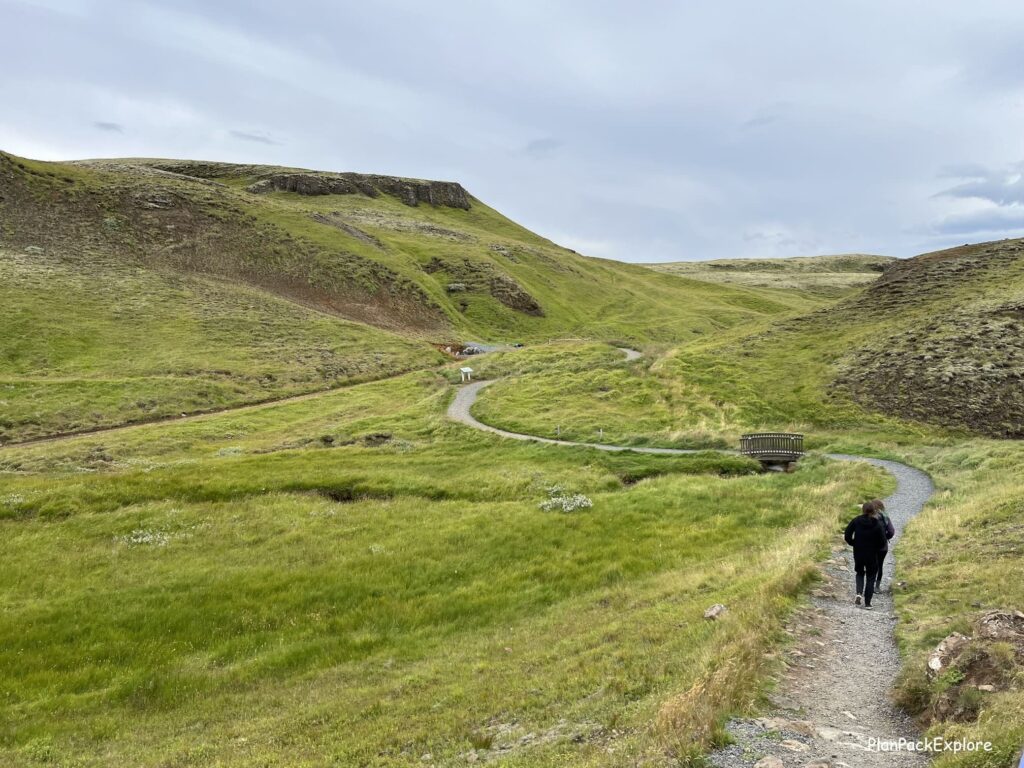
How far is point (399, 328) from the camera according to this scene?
81.9 meters

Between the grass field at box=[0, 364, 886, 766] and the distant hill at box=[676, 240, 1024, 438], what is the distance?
46.3 ft

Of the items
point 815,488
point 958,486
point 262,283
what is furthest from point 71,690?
point 262,283

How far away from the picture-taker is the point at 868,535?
12016 mm

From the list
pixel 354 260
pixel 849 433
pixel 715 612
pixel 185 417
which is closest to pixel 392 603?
pixel 715 612

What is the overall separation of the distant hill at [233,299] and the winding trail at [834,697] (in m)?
46.1

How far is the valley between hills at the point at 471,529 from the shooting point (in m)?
9.32

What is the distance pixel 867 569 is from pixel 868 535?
700 millimetres

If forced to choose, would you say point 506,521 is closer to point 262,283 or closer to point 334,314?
point 334,314

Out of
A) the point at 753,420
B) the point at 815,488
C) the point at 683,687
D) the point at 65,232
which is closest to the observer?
the point at 683,687

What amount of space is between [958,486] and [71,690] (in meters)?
26.7

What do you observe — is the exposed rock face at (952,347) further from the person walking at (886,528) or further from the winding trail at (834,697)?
the winding trail at (834,697)

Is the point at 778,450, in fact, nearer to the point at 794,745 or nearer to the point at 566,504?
the point at 566,504

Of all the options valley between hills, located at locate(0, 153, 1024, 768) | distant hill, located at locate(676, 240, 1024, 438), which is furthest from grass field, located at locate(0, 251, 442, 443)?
distant hill, located at locate(676, 240, 1024, 438)

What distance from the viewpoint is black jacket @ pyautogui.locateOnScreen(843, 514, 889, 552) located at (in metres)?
11.9
